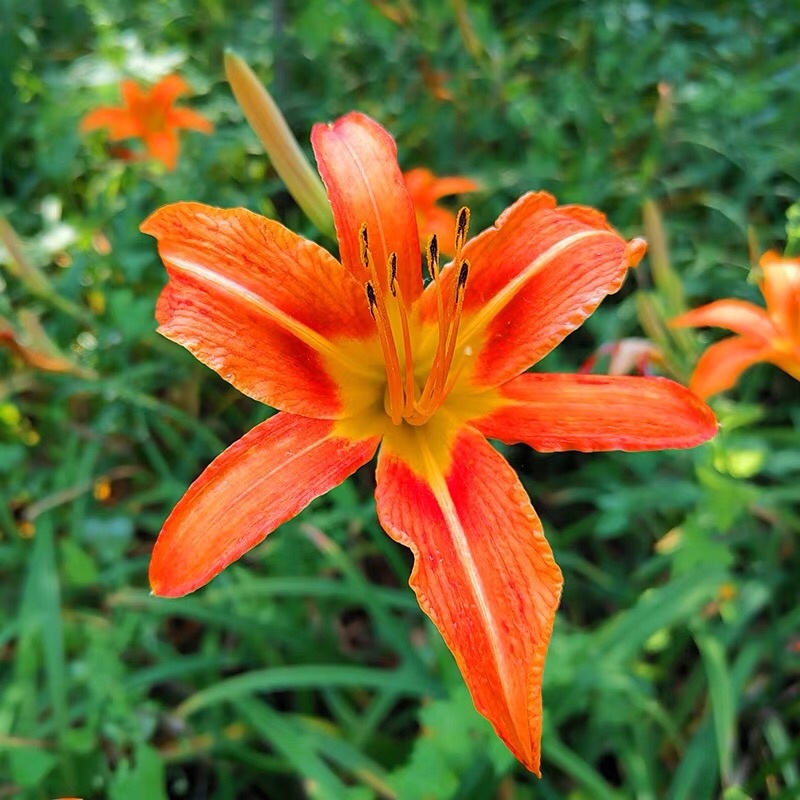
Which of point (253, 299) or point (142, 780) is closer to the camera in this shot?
point (253, 299)

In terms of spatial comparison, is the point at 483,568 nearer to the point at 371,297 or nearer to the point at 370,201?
the point at 371,297

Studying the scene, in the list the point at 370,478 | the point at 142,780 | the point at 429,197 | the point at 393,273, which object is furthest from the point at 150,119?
the point at 142,780

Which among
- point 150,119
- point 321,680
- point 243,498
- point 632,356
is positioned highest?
point 243,498

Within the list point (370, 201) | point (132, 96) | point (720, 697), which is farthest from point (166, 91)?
point (720, 697)

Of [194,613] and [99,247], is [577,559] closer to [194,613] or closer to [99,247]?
[194,613]

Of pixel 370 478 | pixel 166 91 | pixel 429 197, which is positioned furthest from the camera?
pixel 166 91

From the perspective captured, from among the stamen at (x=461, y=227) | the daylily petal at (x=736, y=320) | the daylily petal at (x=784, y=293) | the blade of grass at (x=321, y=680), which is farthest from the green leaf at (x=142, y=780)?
the daylily petal at (x=784, y=293)

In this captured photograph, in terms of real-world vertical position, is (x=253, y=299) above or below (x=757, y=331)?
above

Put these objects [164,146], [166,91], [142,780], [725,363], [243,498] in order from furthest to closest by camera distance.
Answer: [166,91] < [164,146] < [142,780] < [725,363] < [243,498]

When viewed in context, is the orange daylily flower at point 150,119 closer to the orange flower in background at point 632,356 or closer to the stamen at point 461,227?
the orange flower in background at point 632,356
